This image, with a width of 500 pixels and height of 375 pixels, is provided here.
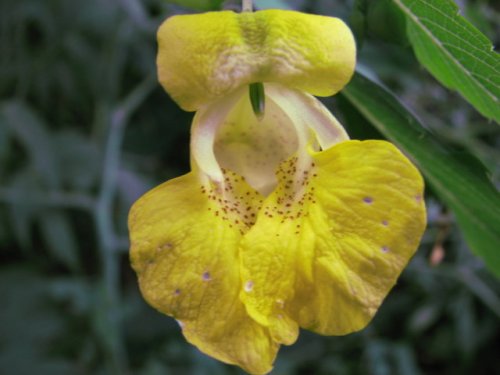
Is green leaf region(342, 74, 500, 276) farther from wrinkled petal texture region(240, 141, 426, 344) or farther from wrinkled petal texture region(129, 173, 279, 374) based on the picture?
wrinkled petal texture region(129, 173, 279, 374)

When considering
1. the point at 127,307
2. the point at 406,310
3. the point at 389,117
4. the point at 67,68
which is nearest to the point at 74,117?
the point at 67,68

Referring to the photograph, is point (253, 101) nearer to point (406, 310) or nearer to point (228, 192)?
point (228, 192)

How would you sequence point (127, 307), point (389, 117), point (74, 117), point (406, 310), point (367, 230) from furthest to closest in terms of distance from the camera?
point (74, 117), point (406, 310), point (127, 307), point (389, 117), point (367, 230)

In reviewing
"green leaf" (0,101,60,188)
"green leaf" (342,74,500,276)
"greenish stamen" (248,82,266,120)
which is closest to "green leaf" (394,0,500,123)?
"green leaf" (342,74,500,276)

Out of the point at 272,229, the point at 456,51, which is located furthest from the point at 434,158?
the point at 272,229

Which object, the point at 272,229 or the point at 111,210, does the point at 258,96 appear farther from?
the point at 111,210

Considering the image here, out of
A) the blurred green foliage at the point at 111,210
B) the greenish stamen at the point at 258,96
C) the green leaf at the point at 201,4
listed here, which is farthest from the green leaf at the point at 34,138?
the greenish stamen at the point at 258,96
